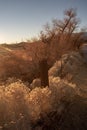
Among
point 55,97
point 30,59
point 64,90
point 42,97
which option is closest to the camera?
point 42,97

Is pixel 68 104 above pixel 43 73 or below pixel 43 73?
below

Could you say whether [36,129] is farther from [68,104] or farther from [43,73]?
[43,73]

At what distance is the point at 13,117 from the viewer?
7328mm

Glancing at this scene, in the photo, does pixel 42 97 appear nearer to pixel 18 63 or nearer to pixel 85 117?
pixel 85 117

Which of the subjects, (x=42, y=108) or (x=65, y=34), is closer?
(x=42, y=108)

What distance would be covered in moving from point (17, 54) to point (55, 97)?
1077 centimetres

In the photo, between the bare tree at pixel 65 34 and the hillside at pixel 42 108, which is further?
the bare tree at pixel 65 34

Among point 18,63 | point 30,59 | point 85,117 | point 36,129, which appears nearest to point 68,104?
point 85,117

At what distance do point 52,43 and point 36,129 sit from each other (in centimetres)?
1571

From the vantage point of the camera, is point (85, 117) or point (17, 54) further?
point (17, 54)

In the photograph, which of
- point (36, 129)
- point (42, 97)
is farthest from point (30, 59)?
point (36, 129)

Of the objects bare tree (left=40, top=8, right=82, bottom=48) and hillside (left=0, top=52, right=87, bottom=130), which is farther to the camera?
bare tree (left=40, top=8, right=82, bottom=48)

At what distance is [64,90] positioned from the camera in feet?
34.6

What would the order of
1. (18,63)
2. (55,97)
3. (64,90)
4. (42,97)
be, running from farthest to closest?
Answer: (18,63)
(64,90)
(55,97)
(42,97)
